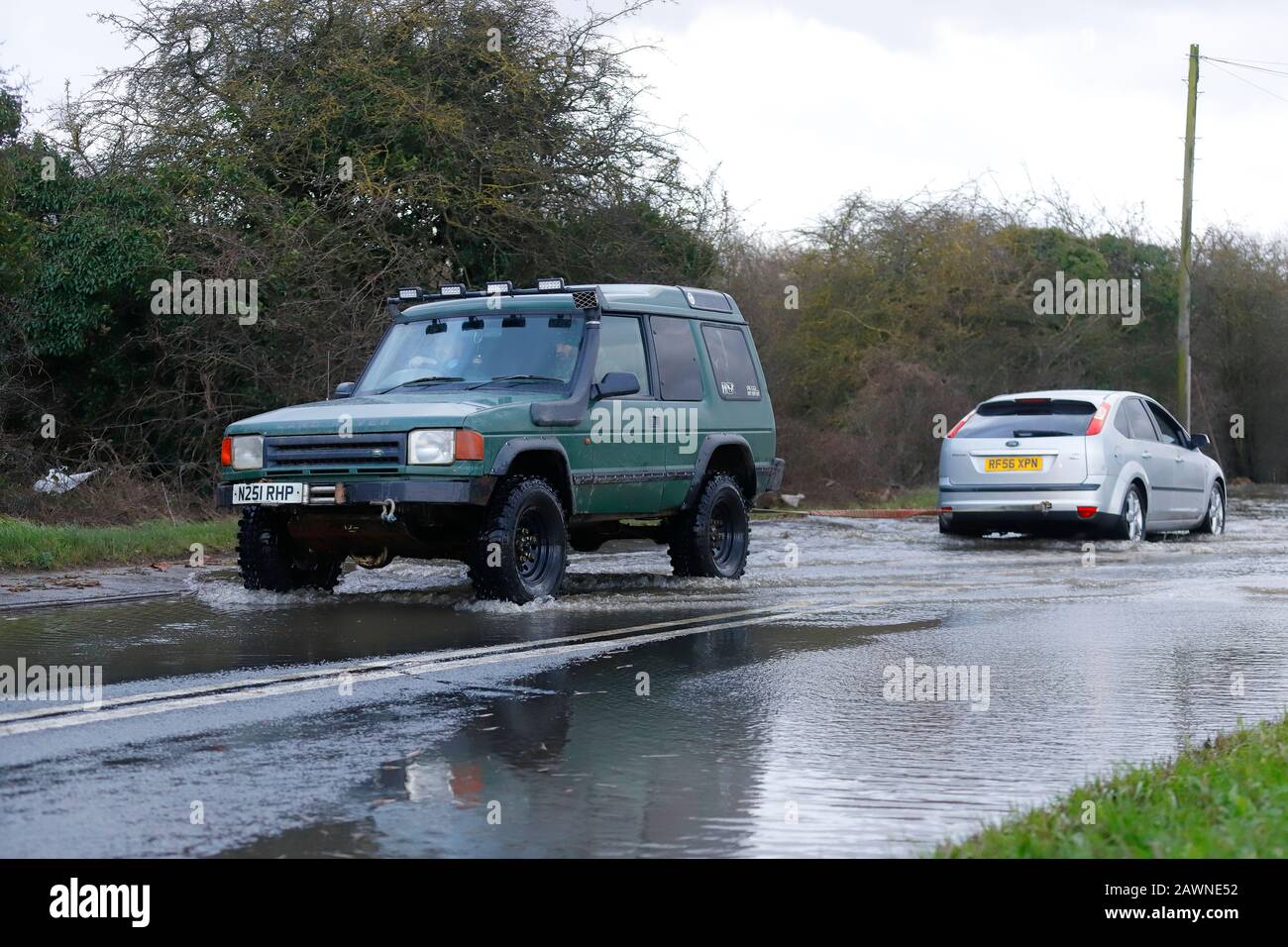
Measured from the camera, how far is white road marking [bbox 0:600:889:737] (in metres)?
6.68

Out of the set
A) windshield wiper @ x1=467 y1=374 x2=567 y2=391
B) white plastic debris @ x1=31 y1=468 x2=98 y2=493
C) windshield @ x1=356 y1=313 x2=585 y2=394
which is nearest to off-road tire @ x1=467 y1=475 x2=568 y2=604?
windshield wiper @ x1=467 y1=374 x2=567 y2=391

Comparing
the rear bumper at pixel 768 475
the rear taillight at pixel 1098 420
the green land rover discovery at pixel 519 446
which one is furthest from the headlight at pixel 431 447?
the rear taillight at pixel 1098 420

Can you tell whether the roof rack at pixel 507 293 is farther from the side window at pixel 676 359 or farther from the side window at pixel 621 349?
the side window at pixel 676 359

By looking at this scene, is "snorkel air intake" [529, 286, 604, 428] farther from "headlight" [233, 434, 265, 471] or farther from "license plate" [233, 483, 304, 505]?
"headlight" [233, 434, 265, 471]

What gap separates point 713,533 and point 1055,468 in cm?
524

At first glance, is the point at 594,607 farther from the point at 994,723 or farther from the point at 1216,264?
the point at 1216,264

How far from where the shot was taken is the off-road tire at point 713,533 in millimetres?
12828

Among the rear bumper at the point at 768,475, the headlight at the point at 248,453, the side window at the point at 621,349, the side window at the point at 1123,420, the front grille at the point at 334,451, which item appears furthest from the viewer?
the side window at the point at 1123,420

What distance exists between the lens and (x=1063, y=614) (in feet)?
36.1

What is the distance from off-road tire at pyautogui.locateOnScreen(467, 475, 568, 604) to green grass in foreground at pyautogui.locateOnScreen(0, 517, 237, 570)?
13.1 ft

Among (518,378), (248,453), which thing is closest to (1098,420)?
(518,378)

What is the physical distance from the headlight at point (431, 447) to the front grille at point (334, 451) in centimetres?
6

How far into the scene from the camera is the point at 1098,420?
1719 cm
